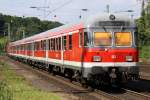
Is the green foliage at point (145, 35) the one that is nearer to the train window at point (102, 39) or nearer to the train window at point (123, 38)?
the train window at point (123, 38)

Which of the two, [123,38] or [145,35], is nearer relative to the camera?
[123,38]

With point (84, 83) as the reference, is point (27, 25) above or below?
above

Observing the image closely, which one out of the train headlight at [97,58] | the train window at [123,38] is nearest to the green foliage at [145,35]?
the train window at [123,38]

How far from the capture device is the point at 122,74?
778 inches

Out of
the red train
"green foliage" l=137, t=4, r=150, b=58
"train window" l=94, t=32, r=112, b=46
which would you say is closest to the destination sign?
the red train

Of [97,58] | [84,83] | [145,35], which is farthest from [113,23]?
[145,35]

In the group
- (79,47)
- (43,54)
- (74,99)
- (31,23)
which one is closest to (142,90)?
(79,47)

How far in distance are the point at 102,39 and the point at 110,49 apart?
0.55m

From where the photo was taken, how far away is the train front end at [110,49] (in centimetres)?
1953

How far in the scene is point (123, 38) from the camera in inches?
790

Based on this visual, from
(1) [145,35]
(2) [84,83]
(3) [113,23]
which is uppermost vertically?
(1) [145,35]

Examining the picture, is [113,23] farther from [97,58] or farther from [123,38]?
[97,58]

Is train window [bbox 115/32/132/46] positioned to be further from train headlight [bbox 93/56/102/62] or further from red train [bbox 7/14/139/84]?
train headlight [bbox 93/56/102/62]

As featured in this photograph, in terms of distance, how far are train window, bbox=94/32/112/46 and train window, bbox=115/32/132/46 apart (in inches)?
12.8
